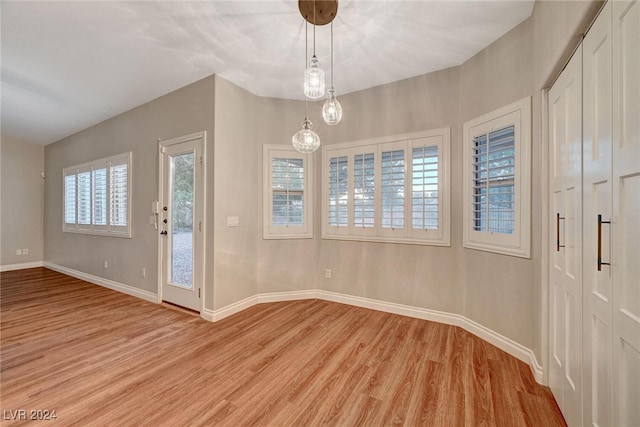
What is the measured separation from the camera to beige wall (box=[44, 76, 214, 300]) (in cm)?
303

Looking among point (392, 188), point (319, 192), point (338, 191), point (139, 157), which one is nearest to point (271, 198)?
point (319, 192)

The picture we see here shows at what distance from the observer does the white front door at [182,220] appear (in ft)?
9.92

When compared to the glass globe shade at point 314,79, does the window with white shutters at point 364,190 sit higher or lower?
lower

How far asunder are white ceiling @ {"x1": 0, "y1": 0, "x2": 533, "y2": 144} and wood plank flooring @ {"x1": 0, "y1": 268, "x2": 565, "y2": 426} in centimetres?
284

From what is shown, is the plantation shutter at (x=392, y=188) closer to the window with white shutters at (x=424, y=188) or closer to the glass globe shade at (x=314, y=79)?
the window with white shutters at (x=424, y=188)

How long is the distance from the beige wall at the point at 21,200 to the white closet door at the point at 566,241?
875 centimetres

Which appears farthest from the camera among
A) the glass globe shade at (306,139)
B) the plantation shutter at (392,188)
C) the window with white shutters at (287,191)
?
the window with white shutters at (287,191)

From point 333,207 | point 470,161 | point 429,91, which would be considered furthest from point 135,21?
point 470,161

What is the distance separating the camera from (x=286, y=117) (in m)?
3.51

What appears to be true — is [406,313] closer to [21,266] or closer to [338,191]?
[338,191]

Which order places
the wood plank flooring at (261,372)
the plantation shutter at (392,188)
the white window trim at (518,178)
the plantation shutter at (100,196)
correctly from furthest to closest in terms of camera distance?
the plantation shutter at (100,196) → the plantation shutter at (392,188) → the white window trim at (518,178) → the wood plank flooring at (261,372)

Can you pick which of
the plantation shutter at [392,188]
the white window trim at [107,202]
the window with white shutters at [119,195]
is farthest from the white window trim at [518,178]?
the window with white shutters at [119,195]

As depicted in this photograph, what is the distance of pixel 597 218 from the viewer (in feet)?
3.76

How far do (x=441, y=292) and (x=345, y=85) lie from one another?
8.98ft
